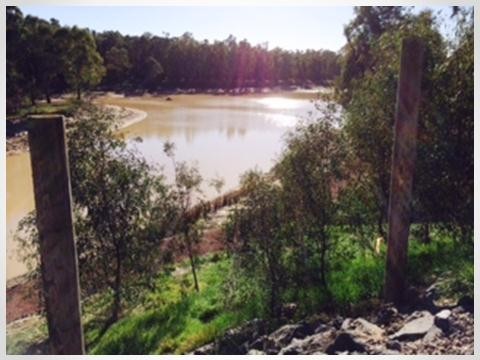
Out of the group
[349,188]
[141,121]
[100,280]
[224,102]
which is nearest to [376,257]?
[349,188]

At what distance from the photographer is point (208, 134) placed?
30.2 feet

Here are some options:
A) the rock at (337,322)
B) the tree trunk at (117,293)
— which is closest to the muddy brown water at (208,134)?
the tree trunk at (117,293)

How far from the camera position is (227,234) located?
4625 mm

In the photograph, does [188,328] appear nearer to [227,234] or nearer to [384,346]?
[227,234]

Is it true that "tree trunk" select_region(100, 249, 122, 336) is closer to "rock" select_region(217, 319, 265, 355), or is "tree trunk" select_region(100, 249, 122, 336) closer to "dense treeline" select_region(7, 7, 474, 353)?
"dense treeline" select_region(7, 7, 474, 353)

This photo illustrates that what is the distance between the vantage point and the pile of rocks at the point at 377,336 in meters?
3.54

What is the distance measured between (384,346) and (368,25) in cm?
263

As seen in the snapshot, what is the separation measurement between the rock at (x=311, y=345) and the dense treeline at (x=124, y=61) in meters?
2.41

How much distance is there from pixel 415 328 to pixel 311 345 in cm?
69

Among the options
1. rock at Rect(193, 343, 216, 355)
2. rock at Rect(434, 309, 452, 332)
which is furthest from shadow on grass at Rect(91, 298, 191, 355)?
rock at Rect(434, 309, 452, 332)

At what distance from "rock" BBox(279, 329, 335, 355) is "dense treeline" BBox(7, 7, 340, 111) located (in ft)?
7.90

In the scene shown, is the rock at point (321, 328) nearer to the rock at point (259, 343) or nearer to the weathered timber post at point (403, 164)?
the rock at point (259, 343)

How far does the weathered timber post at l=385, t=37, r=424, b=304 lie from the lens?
366cm

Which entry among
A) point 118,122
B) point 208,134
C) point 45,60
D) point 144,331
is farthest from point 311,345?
point 208,134
